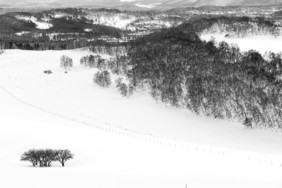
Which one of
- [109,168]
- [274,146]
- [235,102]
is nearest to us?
[109,168]

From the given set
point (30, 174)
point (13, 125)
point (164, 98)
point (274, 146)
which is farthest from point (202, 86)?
point (30, 174)


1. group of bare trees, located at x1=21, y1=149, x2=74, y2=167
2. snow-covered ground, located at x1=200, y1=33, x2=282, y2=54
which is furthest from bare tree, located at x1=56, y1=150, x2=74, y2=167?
snow-covered ground, located at x1=200, y1=33, x2=282, y2=54

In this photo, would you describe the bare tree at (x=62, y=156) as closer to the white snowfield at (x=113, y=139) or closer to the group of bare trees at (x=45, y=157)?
the group of bare trees at (x=45, y=157)

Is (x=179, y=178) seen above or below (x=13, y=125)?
above

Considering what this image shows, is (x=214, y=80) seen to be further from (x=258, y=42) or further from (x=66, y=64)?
(x=258, y=42)

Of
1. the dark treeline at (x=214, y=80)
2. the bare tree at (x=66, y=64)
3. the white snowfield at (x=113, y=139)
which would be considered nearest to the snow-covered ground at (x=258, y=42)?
the dark treeline at (x=214, y=80)

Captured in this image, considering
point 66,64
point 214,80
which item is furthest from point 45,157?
point 66,64

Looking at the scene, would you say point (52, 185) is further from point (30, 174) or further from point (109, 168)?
point (109, 168)
